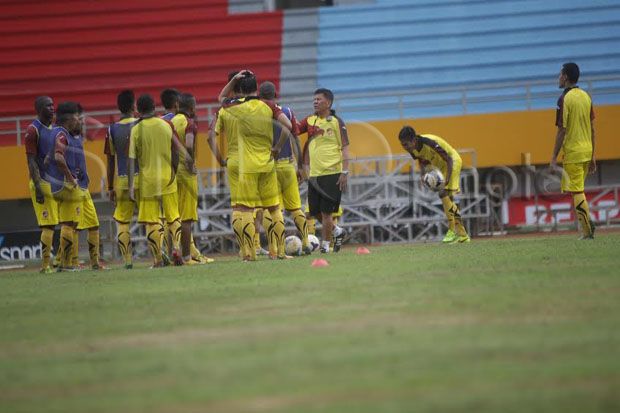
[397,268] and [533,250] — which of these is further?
[533,250]

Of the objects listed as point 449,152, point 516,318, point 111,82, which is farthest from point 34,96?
point 516,318

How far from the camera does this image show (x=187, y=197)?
16.1m

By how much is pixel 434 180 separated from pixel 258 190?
419cm

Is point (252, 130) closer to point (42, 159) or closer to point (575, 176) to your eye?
point (42, 159)

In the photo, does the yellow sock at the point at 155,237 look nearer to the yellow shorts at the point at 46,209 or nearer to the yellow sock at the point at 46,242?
the yellow shorts at the point at 46,209

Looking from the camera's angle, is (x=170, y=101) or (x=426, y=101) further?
(x=426, y=101)

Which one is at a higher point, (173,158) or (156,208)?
(173,158)

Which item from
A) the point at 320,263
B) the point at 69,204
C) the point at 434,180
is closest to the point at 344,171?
the point at 434,180

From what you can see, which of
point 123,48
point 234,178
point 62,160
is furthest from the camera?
point 123,48

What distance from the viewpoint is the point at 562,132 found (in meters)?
16.3

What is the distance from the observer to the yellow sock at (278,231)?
15.4 meters

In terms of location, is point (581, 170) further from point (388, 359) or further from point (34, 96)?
point (34, 96)

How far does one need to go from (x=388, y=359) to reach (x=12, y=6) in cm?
2307

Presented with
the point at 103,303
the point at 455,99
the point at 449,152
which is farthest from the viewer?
Answer: the point at 455,99
